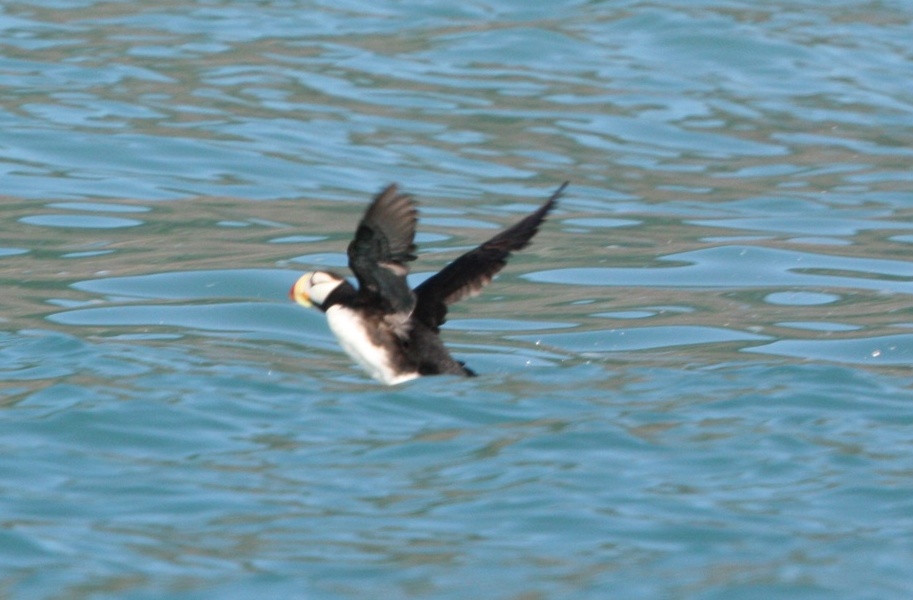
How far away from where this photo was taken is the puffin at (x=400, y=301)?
712 cm

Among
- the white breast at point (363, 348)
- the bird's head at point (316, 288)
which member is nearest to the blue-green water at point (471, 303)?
the white breast at point (363, 348)

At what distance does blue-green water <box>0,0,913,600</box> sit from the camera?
5082mm

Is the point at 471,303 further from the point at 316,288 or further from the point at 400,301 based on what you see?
the point at 400,301

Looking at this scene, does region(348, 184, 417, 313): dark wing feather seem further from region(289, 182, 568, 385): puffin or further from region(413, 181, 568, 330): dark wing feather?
region(413, 181, 568, 330): dark wing feather

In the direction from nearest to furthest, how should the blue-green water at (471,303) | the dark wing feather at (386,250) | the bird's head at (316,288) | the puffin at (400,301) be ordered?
the blue-green water at (471,303), the dark wing feather at (386,250), the puffin at (400,301), the bird's head at (316,288)

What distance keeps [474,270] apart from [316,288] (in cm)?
83

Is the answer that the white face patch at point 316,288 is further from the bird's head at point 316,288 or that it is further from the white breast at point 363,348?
the white breast at point 363,348

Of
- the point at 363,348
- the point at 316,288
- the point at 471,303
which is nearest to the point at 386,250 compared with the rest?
the point at 363,348

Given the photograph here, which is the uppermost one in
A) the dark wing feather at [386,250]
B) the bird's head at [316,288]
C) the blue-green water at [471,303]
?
the dark wing feather at [386,250]

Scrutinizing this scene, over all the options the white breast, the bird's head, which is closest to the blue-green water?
the white breast

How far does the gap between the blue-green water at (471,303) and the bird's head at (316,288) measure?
437mm

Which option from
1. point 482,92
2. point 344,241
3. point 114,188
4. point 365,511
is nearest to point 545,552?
point 365,511

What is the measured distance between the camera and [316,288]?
7.56 metres

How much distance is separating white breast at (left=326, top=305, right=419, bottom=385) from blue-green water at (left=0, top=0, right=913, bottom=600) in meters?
0.18
